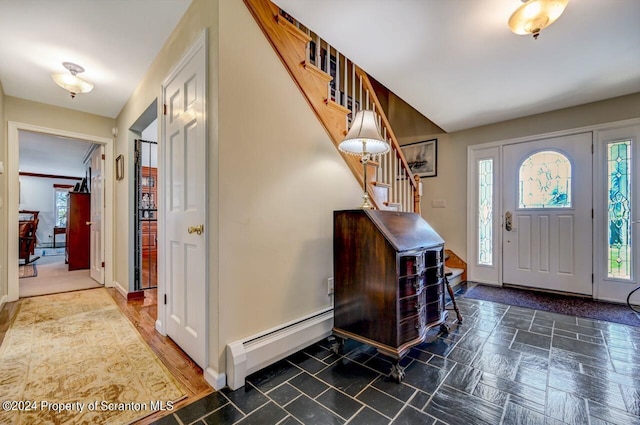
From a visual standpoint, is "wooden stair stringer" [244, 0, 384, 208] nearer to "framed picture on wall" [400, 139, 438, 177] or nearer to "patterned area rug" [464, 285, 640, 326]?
"patterned area rug" [464, 285, 640, 326]

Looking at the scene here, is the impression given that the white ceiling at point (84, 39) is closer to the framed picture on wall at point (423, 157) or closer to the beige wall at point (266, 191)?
→ the beige wall at point (266, 191)

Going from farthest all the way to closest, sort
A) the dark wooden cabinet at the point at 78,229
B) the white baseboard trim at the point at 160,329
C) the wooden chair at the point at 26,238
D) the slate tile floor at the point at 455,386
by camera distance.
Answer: the wooden chair at the point at 26,238 < the dark wooden cabinet at the point at 78,229 < the white baseboard trim at the point at 160,329 < the slate tile floor at the point at 455,386

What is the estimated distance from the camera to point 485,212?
13.0 feet

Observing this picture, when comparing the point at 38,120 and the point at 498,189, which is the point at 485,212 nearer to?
the point at 498,189

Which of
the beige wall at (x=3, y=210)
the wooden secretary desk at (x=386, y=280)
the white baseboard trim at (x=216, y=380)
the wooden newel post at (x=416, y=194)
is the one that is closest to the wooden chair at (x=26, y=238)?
the beige wall at (x=3, y=210)

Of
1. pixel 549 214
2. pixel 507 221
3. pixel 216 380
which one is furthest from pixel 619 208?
pixel 216 380

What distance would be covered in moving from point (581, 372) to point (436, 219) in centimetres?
287

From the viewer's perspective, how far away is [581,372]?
168cm

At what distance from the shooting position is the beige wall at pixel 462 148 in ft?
10.7

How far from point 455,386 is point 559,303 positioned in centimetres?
244

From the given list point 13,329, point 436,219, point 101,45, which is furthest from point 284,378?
point 436,219

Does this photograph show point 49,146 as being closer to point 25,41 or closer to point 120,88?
point 120,88

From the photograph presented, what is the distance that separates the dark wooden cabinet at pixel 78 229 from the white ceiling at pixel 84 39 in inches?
91.6

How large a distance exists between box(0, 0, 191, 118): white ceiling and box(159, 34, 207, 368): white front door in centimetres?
39
